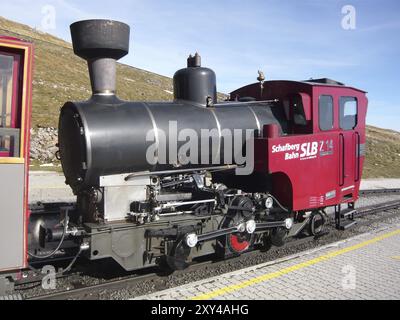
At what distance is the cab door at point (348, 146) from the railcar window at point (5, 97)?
6789mm

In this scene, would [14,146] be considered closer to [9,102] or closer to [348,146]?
[9,102]

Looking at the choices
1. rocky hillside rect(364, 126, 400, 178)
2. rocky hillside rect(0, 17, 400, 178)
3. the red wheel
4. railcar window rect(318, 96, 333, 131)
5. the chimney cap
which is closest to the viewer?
the chimney cap

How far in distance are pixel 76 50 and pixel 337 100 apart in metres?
5.63

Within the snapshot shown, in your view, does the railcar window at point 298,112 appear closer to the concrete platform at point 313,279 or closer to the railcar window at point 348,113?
the railcar window at point 348,113

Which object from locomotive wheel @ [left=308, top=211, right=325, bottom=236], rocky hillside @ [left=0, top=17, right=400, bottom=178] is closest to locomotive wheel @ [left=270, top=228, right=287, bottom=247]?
locomotive wheel @ [left=308, top=211, right=325, bottom=236]

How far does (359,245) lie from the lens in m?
8.52

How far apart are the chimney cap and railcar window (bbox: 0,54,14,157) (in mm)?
1483

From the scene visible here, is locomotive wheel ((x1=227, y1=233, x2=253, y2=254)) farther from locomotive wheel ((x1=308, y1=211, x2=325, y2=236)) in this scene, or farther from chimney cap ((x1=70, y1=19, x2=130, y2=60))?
chimney cap ((x1=70, y1=19, x2=130, y2=60))

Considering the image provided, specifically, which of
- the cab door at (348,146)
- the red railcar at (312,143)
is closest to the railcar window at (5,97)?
the red railcar at (312,143)

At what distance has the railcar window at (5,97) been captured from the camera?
4.68 metres

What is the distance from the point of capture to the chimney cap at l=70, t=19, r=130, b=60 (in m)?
5.93

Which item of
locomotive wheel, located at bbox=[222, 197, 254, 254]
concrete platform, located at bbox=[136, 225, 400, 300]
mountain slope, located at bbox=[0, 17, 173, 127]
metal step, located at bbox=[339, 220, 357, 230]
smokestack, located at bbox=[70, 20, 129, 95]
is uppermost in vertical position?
mountain slope, located at bbox=[0, 17, 173, 127]

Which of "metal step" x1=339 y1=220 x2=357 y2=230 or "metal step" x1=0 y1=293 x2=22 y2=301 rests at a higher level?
"metal step" x1=339 y1=220 x2=357 y2=230
